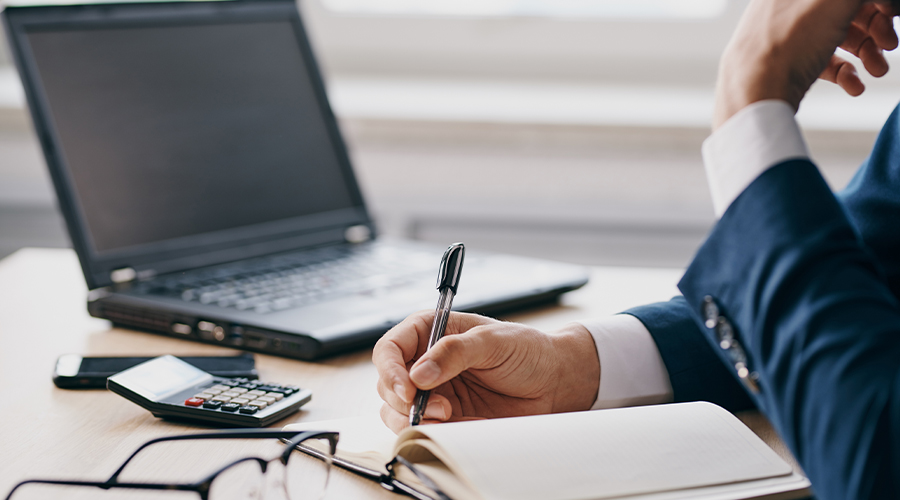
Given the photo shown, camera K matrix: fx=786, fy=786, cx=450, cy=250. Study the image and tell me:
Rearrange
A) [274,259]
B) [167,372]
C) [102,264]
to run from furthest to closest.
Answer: [274,259] → [102,264] → [167,372]

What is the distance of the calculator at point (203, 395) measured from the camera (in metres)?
0.59

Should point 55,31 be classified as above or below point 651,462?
above

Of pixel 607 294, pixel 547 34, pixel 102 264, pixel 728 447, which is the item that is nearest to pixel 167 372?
pixel 102 264

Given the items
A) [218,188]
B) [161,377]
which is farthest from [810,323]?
[218,188]

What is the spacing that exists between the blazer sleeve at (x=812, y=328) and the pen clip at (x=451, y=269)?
205 mm

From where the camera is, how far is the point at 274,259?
3.35ft

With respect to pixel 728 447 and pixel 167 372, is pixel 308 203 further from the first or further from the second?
pixel 728 447

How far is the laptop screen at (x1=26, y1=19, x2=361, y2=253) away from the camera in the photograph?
0.92m

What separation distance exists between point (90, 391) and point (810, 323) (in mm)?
571

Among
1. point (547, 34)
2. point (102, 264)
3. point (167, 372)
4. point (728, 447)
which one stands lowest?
point (728, 447)

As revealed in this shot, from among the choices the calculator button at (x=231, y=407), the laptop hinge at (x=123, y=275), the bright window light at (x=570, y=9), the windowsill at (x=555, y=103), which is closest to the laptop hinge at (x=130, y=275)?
the laptop hinge at (x=123, y=275)

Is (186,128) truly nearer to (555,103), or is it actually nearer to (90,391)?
(90,391)

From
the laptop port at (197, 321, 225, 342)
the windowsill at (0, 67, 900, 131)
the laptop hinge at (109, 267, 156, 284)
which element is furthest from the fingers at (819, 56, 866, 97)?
the windowsill at (0, 67, 900, 131)

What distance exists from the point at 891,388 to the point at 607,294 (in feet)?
2.03
